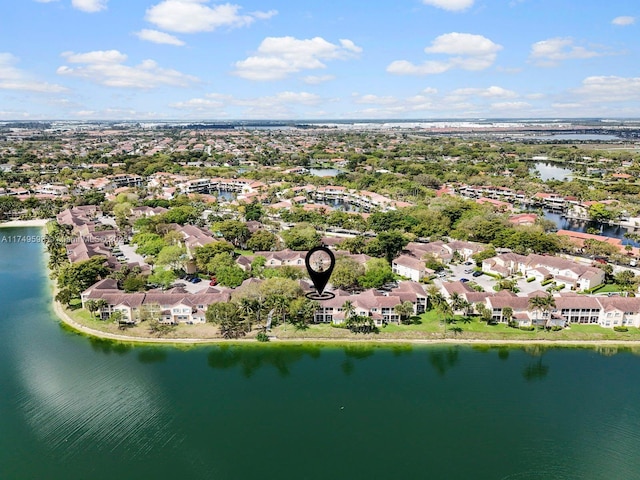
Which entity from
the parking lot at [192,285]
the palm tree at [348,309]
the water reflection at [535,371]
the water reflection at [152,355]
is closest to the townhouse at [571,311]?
the water reflection at [535,371]

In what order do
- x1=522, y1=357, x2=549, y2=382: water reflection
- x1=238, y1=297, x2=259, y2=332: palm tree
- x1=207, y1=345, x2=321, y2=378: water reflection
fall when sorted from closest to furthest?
1. x1=522, y1=357, x2=549, y2=382: water reflection
2. x1=207, y1=345, x2=321, y2=378: water reflection
3. x1=238, y1=297, x2=259, y2=332: palm tree

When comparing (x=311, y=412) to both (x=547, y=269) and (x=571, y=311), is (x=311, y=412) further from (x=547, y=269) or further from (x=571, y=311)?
(x=547, y=269)

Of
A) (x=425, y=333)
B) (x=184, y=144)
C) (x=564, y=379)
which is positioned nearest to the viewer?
(x=564, y=379)

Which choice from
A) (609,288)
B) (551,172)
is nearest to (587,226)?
(609,288)

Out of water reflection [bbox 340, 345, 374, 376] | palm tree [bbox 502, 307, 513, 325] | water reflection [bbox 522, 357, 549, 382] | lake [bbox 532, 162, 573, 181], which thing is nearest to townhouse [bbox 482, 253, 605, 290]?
palm tree [bbox 502, 307, 513, 325]

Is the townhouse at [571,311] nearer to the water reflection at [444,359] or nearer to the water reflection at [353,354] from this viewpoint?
the water reflection at [444,359]

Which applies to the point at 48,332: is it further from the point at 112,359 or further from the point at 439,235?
the point at 439,235

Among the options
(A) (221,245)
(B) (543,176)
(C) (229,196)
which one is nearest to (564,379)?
(A) (221,245)

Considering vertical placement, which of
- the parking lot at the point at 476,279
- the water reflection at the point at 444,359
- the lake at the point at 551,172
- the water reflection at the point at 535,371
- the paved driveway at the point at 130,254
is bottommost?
the water reflection at the point at 535,371

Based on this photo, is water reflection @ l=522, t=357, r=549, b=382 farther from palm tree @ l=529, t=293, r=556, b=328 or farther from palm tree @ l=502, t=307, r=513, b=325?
palm tree @ l=529, t=293, r=556, b=328
